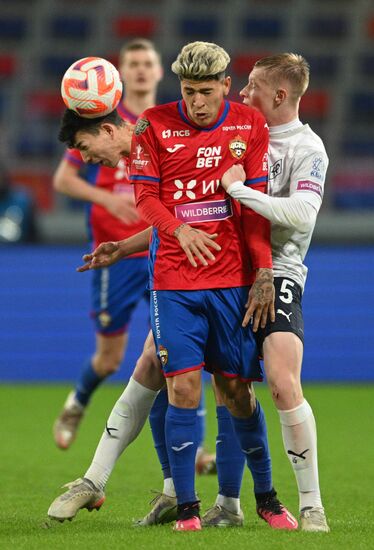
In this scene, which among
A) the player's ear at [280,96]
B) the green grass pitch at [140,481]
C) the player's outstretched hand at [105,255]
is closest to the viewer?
the green grass pitch at [140,481]

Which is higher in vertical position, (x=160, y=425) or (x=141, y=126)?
(x=141, y=126)

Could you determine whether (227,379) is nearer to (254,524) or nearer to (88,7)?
(254,524)

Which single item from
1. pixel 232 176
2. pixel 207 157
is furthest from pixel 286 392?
pixel 207 157

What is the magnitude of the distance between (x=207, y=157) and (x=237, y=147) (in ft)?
0.42

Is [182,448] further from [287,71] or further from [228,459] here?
[287,71]

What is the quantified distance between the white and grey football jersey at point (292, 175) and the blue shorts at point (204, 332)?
24cm

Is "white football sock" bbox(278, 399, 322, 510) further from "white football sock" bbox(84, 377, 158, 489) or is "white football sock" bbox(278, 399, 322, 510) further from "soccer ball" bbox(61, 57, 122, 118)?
"soccer ball" bbox(61, 57, 122, 118)

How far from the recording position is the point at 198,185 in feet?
15.6

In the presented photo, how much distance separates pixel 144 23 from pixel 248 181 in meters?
18.2

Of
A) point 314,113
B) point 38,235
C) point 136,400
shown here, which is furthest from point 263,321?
point 314,113

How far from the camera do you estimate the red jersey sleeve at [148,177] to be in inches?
186

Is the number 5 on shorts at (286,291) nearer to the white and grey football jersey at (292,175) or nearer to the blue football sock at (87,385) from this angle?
the white and grey football jersey at (292,175)

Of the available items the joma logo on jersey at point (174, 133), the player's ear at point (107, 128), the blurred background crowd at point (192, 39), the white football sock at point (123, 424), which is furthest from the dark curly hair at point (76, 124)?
the blurred background crowd at point (192, 39)

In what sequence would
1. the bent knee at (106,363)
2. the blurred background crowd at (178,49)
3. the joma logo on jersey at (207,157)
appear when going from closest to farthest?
the joma logo on jersey at (207,157) → the bent knee at (106,363) → the blurred background crowd at (178,49)
